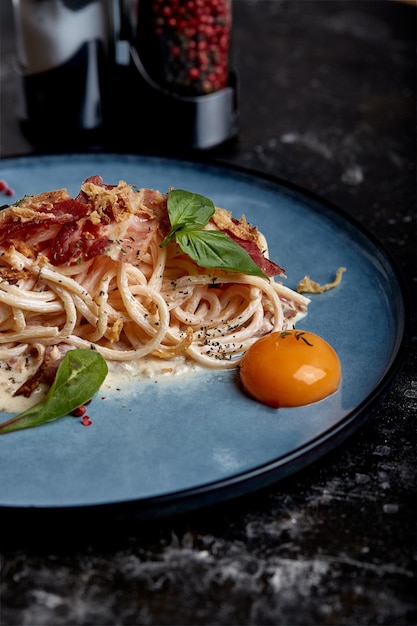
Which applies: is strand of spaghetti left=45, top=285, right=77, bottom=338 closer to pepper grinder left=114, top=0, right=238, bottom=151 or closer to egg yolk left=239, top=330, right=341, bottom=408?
egg yolk left=239, top=330, right=341, bottom=408

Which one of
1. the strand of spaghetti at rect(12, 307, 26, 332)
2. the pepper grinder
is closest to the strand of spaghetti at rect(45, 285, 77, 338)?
the strand of spaghetti at rect(12, 307, 26, 332)

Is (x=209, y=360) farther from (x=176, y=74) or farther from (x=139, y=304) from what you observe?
(x=176, y=74)

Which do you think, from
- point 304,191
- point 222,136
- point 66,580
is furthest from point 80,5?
point 66,580

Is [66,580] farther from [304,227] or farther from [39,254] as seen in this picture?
[304,227]

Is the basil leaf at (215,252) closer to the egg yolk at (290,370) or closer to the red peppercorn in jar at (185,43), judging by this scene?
the egg yolk at (290,370)

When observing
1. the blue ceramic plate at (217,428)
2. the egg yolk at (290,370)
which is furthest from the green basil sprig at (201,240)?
the blue ceramic plate at (217,428)

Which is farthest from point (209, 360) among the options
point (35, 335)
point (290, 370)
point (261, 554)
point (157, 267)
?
point (261, 554)
